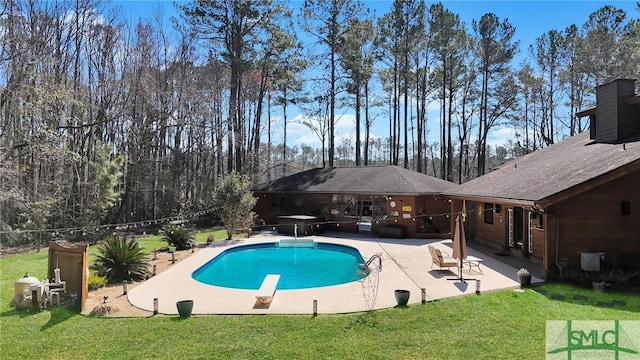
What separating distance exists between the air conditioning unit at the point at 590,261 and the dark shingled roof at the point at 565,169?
1837mm

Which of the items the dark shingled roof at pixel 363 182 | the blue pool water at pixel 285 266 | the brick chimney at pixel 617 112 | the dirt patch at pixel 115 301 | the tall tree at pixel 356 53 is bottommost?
the blue pool water at pixel 285 266

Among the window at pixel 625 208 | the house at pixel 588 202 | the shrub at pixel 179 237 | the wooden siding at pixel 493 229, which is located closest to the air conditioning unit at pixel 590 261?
the house at pixel 588 202

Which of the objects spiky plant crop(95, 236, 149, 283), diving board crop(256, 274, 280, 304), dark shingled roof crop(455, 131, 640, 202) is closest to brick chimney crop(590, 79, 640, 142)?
dark shingled roof crop(455, 131, 640, 202)

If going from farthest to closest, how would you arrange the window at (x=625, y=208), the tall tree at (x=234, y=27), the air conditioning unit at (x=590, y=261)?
the tall tree at (x=234, y=27) → the window at (x=625, y=208) → the air conditioning unit at (x=590, y=261)

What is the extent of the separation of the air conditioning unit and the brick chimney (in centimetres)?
559

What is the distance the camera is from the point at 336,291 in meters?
9.58

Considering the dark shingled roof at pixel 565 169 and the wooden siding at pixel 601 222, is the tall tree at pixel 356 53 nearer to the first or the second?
the dark shingled roof at pixel 565 169

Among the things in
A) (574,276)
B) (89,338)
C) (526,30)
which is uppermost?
(526,30)

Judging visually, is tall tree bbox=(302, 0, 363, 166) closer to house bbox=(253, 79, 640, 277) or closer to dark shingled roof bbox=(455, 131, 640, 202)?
house bbox=(253, 79, 640, 277)

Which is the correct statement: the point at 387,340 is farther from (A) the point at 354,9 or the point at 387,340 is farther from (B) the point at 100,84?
(A) the point at 354,9

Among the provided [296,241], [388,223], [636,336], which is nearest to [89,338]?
[636,336]

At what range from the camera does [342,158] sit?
63.9 meters

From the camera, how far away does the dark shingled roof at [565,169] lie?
998 cm

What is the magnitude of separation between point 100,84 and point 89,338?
1994cm
